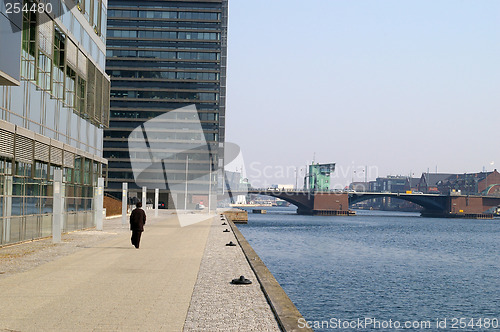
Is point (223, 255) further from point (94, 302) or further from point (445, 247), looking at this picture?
point (445, 247)

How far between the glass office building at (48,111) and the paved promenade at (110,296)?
18.6ft

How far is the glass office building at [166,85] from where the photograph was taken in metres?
145

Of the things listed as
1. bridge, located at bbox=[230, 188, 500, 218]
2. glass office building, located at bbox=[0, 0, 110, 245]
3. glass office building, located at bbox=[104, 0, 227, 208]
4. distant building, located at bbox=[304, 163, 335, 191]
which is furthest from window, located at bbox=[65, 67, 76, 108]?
distant building, located at bbox=[304, 163, 335, 191]

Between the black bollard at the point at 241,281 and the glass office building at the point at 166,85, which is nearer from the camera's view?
the black bollard at the point at 241,281

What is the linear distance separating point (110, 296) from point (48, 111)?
765 inches

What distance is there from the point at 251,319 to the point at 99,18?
34744 millimetres

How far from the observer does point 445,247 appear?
56688 millimetres

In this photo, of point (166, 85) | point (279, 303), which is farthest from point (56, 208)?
point (166, 85)

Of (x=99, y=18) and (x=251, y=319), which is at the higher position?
(x=99, y=18)

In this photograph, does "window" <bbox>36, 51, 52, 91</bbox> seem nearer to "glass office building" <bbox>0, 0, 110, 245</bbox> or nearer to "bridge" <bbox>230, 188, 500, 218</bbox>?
"glass office building" <bbox>0, 0, 110, 245</bbox>

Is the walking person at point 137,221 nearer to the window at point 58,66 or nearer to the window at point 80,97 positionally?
the window at point 58,66

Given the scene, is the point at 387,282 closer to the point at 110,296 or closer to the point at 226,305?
the point at 226,305

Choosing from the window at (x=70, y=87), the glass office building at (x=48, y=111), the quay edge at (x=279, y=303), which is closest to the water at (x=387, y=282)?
the quay edge at (x=279, y=303)

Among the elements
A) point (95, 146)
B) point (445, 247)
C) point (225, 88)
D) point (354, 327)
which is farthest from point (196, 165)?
point (354, 327)
